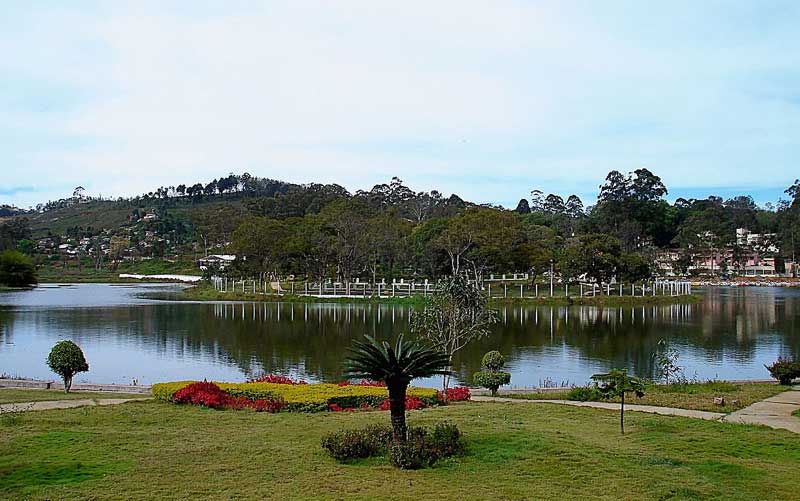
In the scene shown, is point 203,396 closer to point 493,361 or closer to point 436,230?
point 493,361

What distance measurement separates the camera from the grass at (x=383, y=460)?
8656 millimetres

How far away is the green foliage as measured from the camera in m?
85.1

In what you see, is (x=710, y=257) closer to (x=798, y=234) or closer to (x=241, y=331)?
(x=798, y=234)

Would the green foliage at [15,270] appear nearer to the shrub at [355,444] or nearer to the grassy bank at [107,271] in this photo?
the grassy bank at [107,271]

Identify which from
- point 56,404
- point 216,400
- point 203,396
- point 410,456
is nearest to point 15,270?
point 56,404

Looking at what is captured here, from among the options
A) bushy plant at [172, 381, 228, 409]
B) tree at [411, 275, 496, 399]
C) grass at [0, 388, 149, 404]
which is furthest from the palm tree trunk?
grass at [0, 388, 149, 404]

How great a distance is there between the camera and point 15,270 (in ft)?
281

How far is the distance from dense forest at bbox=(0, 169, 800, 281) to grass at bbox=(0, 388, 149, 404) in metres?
13.0

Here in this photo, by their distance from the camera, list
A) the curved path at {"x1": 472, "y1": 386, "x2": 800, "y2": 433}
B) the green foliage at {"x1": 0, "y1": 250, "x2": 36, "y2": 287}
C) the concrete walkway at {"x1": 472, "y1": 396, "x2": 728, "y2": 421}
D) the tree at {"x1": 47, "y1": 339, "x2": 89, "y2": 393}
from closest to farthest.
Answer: the curved path at {"x1": 472, "y1": 386, "x2": 800, "y2": 433}
the concrete walkway at {"x1": 472, "y1": 396, "x2": 728, "y2": 421}
the tree at {"x1": 47, "y1": 339, "x2": 89, "y2": 393}
the green foliage at {"x1": 0, "y1": 250, "x2": 36, "y2": 287}

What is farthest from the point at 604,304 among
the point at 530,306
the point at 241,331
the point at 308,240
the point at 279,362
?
the point at 279,362

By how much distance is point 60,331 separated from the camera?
1565 inches

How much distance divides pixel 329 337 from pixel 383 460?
27.6 m

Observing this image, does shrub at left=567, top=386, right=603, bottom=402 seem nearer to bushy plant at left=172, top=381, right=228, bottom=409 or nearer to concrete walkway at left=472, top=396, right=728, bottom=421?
concrete walkway at left=472, top=396, right=728, bottom=421

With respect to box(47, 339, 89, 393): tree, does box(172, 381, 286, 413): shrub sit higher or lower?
lower
